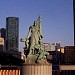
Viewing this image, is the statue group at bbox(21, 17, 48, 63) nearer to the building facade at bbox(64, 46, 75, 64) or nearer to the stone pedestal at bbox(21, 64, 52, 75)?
the stone pedestal at bbox(21, 64, 52, 75)

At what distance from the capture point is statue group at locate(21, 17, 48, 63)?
77.4ft

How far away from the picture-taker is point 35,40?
2400 centimetres

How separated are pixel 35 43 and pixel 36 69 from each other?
220 cm

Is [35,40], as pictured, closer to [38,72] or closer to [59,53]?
[38,72]

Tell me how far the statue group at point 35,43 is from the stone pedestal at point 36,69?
77 centimetres

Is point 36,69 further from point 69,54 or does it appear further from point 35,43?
point 69,54

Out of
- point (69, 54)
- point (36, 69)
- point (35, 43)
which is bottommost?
point (36, 69)

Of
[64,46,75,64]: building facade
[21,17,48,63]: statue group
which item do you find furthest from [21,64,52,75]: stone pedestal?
[64,46,75,64]: building facade

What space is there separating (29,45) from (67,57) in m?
138

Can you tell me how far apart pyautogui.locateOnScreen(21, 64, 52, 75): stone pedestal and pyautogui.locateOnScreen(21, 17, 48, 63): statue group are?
770 millimetres

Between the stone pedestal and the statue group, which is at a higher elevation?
the statue group

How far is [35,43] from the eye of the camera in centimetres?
2391

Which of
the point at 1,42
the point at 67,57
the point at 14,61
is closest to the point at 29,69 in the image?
the point at 14,61

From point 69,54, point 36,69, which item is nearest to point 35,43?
point 36,69
